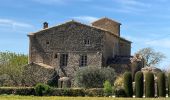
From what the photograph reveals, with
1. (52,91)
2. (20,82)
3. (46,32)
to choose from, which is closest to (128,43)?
(46,32)

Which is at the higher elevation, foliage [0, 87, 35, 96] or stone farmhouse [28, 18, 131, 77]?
stone farmhouse [28, 18, 131, 77]

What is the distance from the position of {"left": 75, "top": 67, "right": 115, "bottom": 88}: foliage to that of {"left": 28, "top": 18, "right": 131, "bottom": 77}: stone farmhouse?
3.91 metres

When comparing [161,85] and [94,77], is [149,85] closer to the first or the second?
[161,85]

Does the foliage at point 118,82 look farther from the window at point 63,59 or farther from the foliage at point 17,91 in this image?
the foliage at point 17,91

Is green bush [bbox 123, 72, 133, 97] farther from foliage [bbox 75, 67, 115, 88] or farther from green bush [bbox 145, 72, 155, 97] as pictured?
foliage [bbox 75, 67, 115, 88]

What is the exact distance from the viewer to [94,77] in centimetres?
6456

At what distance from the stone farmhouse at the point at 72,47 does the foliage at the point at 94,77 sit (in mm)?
3910

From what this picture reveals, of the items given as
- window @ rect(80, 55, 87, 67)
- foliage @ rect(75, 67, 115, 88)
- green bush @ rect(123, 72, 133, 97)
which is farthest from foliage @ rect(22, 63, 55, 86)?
green bush @ rect(123, 72, 133, 97)

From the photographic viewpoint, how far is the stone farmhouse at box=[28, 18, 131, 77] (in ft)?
228

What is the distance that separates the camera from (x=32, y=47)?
72.9m

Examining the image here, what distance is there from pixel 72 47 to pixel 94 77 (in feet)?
27.7

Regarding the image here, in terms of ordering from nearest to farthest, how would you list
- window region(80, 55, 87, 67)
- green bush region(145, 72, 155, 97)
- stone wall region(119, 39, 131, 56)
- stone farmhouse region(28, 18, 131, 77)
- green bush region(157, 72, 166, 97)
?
green bush region(157, 72, 166, 97) < green bush region(145, 72, 155, 97) < stone farmhouse region(28, 18, 131, 77) < window region(80, 55, 87, 67) < stone wall region(119, 39, 131, 56)

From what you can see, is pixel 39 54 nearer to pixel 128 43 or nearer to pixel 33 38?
pixel 33 38

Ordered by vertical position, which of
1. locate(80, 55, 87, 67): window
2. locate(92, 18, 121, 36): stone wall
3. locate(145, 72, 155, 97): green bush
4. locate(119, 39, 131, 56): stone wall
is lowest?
locate(145, 72, 155, 97): green bush
